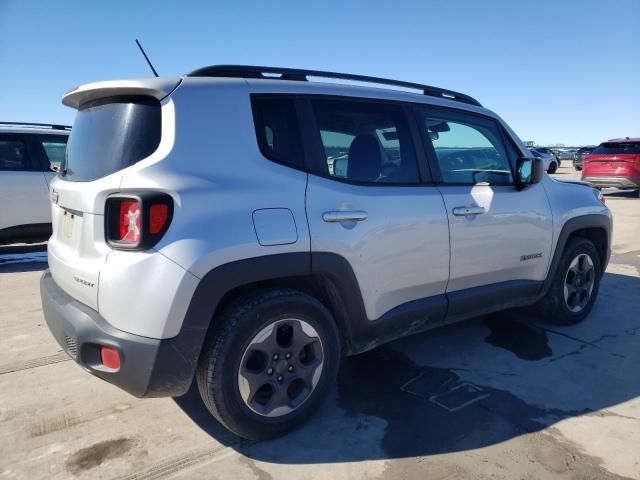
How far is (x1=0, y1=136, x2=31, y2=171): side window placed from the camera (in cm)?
618

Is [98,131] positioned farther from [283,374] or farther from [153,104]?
[283,374]

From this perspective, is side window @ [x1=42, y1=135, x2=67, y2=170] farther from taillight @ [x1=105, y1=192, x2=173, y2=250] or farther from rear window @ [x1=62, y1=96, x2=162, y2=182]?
taillight @ [x1=105, y1=192, x2=173, y2=250]

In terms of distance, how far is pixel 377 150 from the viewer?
9.43ft

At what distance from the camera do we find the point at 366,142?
2.83 meters

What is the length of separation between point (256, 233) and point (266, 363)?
2.19 feet

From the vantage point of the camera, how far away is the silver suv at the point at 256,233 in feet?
6.73

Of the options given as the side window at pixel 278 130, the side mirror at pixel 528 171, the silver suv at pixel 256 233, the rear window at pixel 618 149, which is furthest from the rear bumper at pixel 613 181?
the side window at pixel 278 130

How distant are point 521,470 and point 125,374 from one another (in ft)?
6.14

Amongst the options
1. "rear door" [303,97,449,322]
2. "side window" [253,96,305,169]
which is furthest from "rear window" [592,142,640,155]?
"side window" [253,96,305,169]

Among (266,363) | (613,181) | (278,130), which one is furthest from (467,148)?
(613,181)

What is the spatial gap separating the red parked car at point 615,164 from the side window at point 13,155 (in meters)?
13.8

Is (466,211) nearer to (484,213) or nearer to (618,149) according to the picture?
(484,213)

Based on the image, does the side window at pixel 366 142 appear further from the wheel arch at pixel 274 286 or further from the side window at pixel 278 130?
the wheel arch at pixel 274 286

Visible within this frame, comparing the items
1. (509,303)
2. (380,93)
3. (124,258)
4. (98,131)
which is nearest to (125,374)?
(124,258)
